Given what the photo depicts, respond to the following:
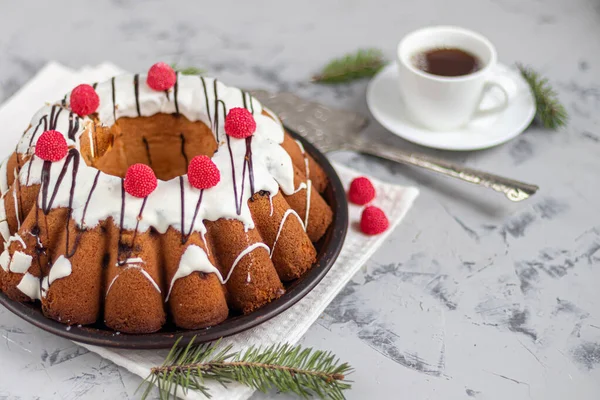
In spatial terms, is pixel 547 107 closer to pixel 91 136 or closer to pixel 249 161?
pixel 249 161

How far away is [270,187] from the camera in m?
1.68

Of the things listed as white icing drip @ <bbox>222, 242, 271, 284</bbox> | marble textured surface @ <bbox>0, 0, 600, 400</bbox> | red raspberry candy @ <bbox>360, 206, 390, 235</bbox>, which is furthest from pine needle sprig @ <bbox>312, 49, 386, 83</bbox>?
white icing drip @ <bbox>222, 242, 271, 284</bbox>

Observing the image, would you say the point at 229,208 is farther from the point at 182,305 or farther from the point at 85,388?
the point at 85,388

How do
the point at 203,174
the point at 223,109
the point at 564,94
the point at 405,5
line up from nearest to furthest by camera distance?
the point at 203,174, the point at 223,109, the point at 564,94, the point at 405,5

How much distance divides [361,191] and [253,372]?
68cm

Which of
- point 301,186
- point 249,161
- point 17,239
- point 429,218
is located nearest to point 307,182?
point 301,186

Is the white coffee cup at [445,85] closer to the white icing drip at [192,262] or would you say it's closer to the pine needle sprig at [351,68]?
the pine needle sprig at [351,68]

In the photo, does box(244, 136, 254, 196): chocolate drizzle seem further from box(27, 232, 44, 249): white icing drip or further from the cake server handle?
the cake server handle

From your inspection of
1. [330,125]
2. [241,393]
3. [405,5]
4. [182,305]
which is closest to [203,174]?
[182,305]

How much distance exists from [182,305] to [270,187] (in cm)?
32

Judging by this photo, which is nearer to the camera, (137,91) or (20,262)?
(20,262)

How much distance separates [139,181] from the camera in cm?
156

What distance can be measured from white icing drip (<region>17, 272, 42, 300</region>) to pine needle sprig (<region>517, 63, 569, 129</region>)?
1.59 m

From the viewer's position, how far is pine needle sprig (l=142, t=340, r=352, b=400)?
1.56 metres
